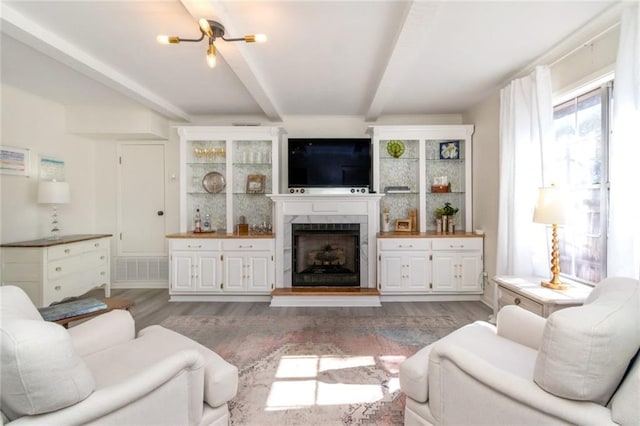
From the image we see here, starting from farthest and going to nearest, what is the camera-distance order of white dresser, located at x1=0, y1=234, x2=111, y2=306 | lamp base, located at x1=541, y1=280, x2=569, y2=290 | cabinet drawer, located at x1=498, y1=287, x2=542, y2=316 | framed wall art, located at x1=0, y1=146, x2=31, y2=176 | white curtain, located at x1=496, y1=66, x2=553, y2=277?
framed wall art, located at x1=0, y1=146, x2=31, y2=176, white dresser, located at x1=0, y1=234, x2=111, y2=306, white curtain, located at x1=496, y1=66, x2=553, y2=277, lamp base, located at x1=541, y1=280, x2=569, y2=290, cabinet drawer, located at x1=498, y1=287, x2=542, y2=316

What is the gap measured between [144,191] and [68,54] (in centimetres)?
239

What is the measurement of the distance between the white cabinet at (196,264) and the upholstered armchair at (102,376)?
2.02 m

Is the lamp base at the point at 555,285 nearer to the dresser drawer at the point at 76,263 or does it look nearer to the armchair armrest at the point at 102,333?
the armchair armrest at the point at 102,333

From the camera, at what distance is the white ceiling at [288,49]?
6.57ft

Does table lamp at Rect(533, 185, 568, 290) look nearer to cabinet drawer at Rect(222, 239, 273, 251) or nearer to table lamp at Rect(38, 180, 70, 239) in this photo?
cabinet drawer at Rect(222, 239, 273, 251)

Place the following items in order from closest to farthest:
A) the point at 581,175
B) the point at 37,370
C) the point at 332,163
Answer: the point at 37,370
the point at 581,175
the point at 332,163

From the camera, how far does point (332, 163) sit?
4.11 m

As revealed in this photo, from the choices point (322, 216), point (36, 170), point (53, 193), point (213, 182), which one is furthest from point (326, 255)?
point (36, 170)

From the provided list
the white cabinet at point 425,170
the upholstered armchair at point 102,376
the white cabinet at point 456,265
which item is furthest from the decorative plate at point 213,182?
the white cabinet at point 456,265

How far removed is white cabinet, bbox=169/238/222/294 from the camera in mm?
3891

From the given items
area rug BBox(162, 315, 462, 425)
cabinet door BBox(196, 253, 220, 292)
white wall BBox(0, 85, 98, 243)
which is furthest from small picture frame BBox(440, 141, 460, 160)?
white wall BBox(0, 85, 98, 243)

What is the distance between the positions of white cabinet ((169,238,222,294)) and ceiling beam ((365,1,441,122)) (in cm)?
282

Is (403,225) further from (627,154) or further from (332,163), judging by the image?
(627,154)

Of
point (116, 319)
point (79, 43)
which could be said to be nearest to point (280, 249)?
point (116, 319)
